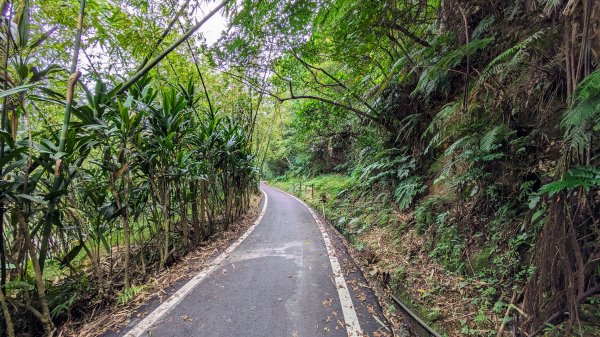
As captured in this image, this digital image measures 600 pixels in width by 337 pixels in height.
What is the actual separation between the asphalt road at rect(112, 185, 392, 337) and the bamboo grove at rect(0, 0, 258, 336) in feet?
3.12

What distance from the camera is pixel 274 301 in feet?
9.36

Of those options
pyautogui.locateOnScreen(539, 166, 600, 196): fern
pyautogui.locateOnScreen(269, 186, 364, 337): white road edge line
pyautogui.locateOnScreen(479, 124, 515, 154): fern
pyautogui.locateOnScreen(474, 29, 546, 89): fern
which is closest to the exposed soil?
pyautogui.locateOnScreen(269, 186, 364, 337): white road edge line

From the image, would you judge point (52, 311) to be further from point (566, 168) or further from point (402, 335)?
point (566, 168)

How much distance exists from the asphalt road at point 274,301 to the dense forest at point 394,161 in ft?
1.83

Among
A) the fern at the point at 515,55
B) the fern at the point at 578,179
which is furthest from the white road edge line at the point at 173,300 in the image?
the fern at the point at 515,55

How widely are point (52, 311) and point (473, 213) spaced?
4.41 meters

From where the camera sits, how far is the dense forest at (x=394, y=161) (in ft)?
4.98

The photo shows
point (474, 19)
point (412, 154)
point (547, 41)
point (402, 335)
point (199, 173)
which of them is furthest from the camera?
point (412, 154)

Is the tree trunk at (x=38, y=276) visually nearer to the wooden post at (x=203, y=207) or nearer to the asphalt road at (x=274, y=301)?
the asphalt road at (x=274, y=301)

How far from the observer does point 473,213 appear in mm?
3023

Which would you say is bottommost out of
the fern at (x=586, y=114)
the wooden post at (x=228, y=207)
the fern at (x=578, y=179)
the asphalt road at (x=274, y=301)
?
the asphalt road at (x=274, y=301)

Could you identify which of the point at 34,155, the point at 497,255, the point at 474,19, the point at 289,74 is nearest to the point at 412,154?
the point at 474,19

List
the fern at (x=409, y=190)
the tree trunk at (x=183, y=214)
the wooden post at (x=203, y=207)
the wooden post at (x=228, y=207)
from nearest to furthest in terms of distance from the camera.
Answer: the tree trunk at (x=183, y=214), the fern at (x=409, y=190), the wooden post at (x=203, y=207), the wooden post at (x=228, y=207)

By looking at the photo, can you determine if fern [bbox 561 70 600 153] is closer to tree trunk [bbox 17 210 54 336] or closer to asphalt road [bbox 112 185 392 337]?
asphalt road [bbox 112 185 392 337]
